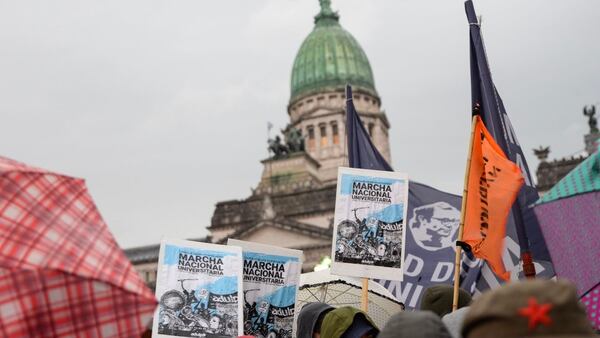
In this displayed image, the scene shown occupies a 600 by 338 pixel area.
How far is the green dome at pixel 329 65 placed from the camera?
64.4 metres

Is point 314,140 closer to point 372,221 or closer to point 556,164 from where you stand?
point 556,164

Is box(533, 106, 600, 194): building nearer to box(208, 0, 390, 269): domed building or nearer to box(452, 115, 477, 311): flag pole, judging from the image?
box(208, 0, 390, 269): domed building

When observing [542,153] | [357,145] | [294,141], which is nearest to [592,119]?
[542,153]

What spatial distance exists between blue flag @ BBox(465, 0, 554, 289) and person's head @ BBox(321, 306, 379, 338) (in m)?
2.61

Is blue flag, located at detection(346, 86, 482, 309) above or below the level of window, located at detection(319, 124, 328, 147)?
below

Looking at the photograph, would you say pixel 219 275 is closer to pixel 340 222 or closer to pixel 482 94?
pixel 340 222

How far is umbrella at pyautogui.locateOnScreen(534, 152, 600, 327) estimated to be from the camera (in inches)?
156

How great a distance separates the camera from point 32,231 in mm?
3131

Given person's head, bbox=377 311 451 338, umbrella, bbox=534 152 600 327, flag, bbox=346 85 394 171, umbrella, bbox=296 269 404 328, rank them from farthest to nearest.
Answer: flag, bbox=346 85 394 171
umbrella, bbox=296 269 404 328
umbrella, bbox=534 152 600 327
person's head, bbox=377 311 451 338

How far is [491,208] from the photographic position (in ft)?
18.9

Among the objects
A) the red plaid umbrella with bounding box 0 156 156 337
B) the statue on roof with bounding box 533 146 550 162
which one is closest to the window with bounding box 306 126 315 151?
the statue on roof with bounding box 533 146 550 162

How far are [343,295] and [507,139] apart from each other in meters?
2.15

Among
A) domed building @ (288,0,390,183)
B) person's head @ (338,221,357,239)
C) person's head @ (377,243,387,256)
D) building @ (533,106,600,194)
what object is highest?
domed building @ (288,0,390,183)

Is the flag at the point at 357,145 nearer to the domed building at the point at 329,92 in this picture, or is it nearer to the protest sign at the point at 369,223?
the protest sign at the point at 369,223
